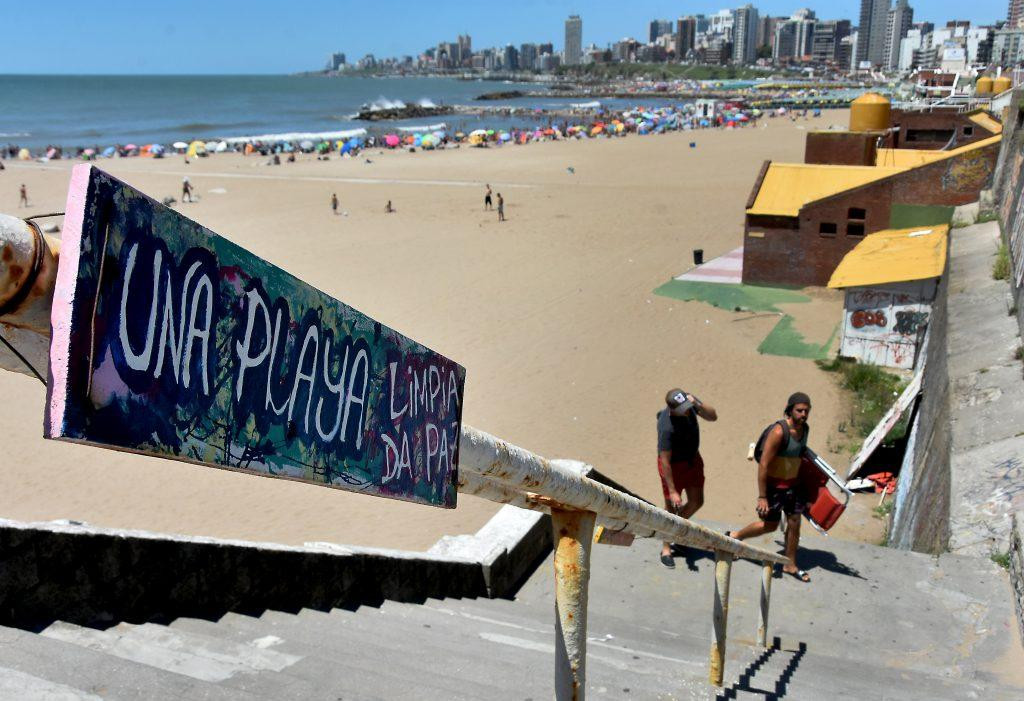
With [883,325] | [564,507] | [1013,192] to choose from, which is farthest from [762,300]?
[564,507]

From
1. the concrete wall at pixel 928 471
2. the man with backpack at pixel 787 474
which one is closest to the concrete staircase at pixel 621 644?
the man with backpack at pixel 787 474

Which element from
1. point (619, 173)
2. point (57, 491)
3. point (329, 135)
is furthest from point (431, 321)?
point (329, 135)

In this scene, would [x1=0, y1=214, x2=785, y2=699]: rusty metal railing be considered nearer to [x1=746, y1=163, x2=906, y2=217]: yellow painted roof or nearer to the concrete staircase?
the concrete staircase

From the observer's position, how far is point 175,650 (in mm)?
3303

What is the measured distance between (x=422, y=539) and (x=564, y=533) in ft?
26.5

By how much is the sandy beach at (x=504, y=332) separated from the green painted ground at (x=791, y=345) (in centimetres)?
21

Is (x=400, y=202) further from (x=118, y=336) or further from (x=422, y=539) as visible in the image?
(x=118, y=336)

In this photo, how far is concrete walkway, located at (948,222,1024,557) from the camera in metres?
5.95

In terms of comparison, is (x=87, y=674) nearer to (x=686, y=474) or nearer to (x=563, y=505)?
(x=563, y=505)

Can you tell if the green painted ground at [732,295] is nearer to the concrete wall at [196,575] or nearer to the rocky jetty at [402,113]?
the concrete wall at [196,575]

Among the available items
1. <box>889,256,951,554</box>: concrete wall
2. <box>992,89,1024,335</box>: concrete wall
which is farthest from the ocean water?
<box>889,256,951,554</box>: concrete wall

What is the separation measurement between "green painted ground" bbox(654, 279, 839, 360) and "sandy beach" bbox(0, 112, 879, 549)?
29 cm

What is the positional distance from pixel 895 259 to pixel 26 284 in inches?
633

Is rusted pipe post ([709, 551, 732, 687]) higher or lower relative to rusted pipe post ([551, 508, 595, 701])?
lower
